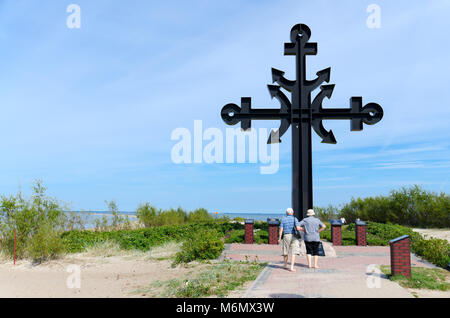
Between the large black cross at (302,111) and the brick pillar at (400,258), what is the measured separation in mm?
5485

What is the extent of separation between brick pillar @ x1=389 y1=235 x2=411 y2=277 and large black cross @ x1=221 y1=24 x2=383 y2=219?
548 centimetres

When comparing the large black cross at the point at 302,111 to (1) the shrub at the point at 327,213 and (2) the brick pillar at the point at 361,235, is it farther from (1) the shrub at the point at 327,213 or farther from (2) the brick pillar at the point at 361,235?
(1) the shrub at the point at 327,213

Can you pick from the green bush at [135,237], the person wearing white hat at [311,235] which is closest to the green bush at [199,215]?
the green bush at [135,237]

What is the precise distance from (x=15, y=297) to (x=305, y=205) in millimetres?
9527

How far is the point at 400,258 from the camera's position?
350 inches

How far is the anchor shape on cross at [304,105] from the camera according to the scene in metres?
14.4

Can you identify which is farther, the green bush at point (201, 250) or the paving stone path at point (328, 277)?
the green bush at point (201, 250)

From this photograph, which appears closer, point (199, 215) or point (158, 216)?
point (158, 216)

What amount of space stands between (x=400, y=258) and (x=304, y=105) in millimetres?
7127

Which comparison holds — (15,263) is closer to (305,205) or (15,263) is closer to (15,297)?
(15,297)

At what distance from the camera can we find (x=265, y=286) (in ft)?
26.1

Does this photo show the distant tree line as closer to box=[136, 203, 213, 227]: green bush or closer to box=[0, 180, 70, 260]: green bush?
box=[136, 203, 213, 227]: green bush

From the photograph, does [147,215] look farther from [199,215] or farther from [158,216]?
[199,215]

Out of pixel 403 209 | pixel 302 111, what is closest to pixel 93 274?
pixel 302 111
